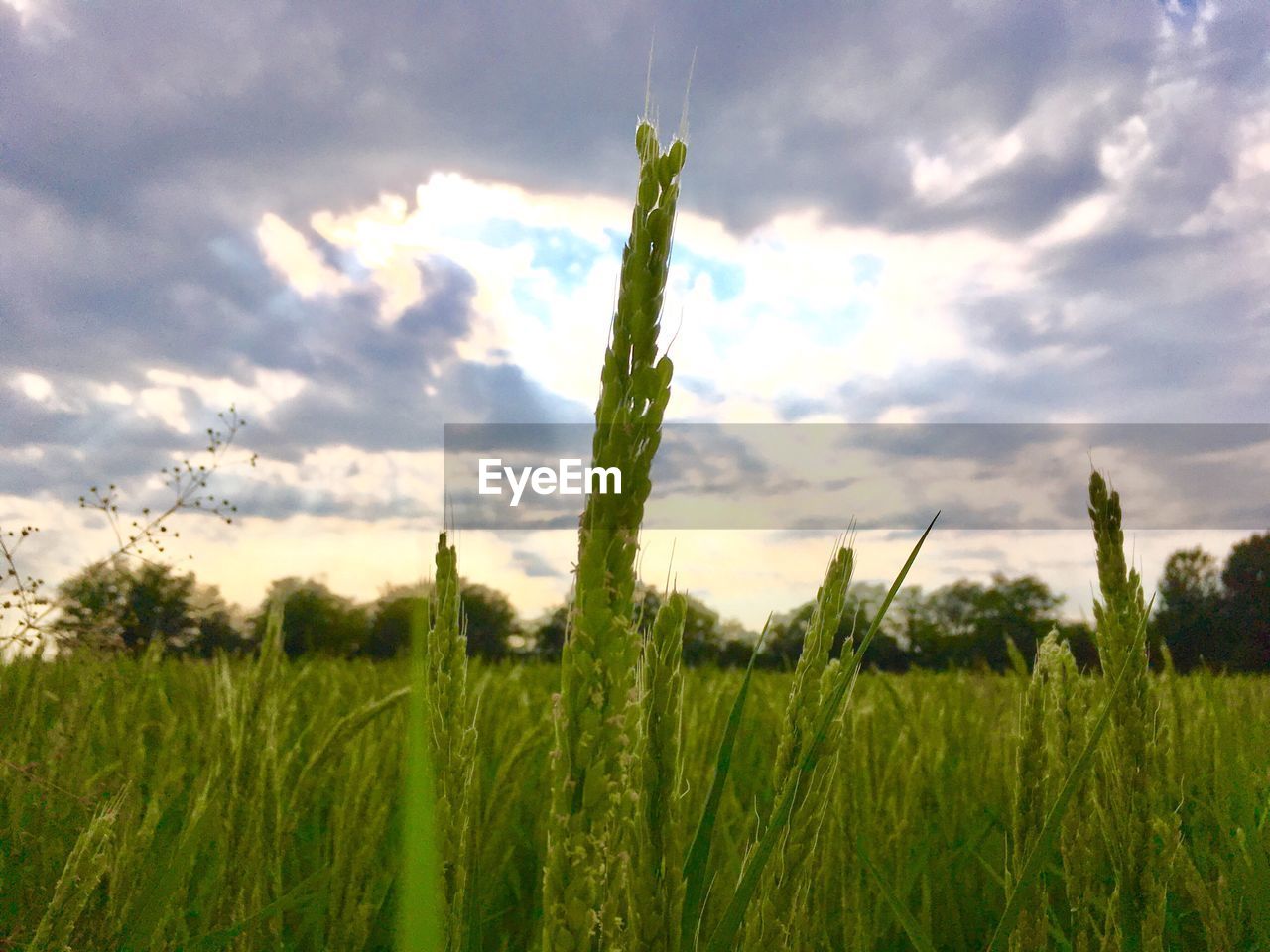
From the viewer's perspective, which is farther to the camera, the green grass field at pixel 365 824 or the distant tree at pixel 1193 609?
the distant tree at pixel 1193 609

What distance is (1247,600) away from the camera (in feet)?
148

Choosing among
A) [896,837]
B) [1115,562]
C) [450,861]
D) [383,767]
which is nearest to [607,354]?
[450,861]

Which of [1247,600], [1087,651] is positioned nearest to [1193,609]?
[1247,600]

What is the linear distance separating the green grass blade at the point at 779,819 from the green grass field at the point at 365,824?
163 millimetres

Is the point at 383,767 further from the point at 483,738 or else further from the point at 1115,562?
the point at 1115,562

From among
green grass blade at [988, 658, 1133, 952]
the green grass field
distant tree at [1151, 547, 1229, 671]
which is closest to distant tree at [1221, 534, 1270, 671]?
distant tree at [1151, 547, 1229, 671]

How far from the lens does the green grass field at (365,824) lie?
150cm

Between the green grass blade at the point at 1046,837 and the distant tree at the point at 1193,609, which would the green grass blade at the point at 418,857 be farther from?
the distant tree at the point at 1193,609

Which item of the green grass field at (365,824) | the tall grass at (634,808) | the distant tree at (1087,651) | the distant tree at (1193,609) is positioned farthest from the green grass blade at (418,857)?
the distant tree at (1193,609)

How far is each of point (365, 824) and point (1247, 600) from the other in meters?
53.9

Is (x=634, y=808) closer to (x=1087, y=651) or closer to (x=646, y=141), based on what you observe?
(x=646, y=141)

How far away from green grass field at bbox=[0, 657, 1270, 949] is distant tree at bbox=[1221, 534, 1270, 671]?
41524 millimetres

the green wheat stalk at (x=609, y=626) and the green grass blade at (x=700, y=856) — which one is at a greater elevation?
the green wheat stalk at (x=609, y=626)

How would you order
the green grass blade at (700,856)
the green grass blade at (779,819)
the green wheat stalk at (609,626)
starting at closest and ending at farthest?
the green wheat stalk at (609,626), the green grass blade at (779,819), the green grass blade at (700,856)
